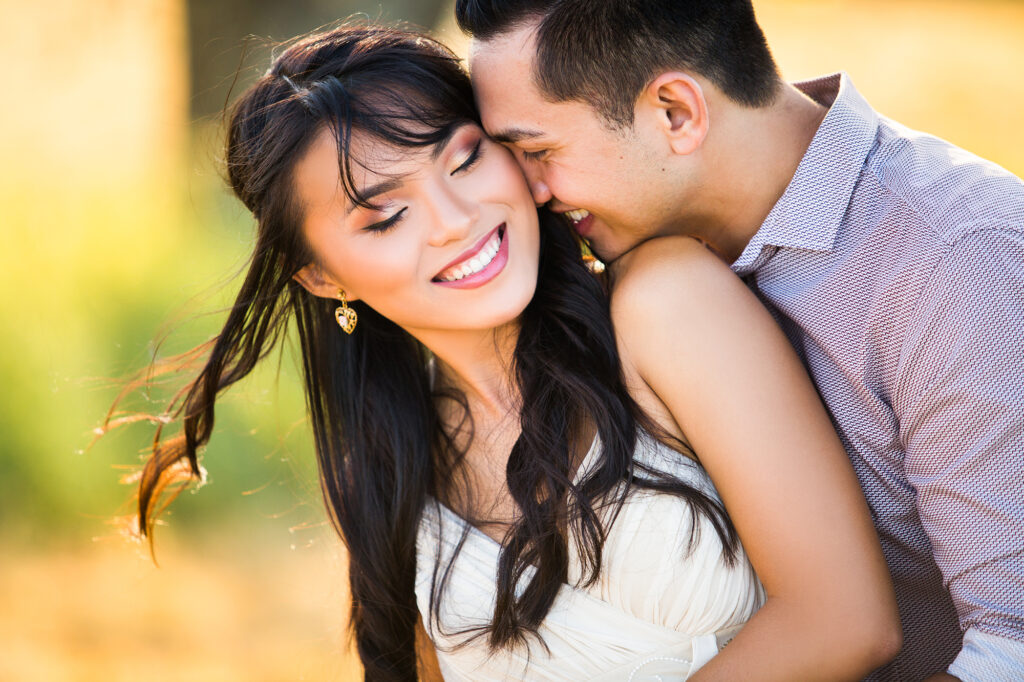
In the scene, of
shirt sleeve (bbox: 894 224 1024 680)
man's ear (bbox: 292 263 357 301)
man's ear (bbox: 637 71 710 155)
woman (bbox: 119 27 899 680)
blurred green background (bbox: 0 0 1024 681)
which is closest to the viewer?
shirt sleeve (bbox: 894 224 1024 680)

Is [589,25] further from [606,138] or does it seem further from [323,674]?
[323,674]

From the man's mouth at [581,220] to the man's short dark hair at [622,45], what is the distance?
11.0 inches

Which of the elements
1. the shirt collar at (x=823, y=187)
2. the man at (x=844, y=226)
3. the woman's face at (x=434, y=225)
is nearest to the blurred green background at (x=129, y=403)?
the woman's face at (x=434, y=225)

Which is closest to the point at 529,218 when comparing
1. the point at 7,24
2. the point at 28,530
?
the point at 28,530

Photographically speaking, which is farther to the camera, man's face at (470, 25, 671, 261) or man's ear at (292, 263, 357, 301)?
man's ear at (292, 263, 357, 301)

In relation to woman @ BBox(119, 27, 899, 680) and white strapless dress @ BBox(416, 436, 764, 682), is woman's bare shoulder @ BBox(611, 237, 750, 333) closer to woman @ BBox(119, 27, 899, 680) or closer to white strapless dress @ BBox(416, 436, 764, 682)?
woman @ BBox(119, 27, 899, 680)

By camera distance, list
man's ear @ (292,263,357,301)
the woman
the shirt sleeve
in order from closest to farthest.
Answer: the shirt sleeve < the woman < man's ear @ (292,263,357,301)

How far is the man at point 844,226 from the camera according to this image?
184 centimetres

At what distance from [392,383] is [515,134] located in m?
0.94

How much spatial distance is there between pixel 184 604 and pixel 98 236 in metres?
2.40

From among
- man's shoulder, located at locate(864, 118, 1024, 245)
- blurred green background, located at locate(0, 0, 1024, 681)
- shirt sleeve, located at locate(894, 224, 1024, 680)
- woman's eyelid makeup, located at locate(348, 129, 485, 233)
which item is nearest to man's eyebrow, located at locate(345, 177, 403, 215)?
woman's eyelid makeup, located at locate(348, 129, 485, 233)

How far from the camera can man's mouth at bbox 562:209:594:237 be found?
2.47m

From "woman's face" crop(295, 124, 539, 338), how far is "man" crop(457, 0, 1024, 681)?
11 cm

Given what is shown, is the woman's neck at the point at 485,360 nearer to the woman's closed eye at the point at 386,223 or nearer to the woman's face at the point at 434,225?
the woman's face at the point at 434,225
